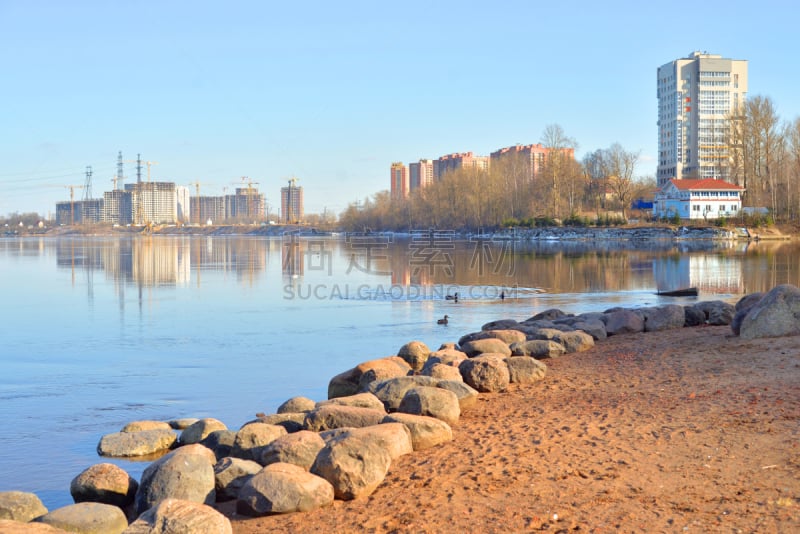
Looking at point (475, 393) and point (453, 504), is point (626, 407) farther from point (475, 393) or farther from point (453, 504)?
point (453, 504)

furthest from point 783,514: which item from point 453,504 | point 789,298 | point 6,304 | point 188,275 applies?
point 188,275

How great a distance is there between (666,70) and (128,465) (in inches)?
6130

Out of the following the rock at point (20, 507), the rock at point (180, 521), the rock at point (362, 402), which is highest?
the rock at point (180, 521)

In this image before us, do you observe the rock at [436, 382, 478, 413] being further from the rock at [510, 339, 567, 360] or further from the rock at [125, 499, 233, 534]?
the rock at [125, 499, 233, 534]

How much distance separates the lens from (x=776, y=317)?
13391mm

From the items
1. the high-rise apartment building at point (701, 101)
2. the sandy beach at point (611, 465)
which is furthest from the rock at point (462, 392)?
the high-rise apartment building at point (701, 101)

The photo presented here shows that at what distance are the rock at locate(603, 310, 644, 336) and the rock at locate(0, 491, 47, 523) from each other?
12815 mm

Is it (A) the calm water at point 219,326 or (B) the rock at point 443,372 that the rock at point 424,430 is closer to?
(B) the rock at point 443,372

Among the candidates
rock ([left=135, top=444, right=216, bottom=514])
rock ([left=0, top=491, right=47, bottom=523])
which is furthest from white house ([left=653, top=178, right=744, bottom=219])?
rock ([left=0, top=491, right=47, bottom=523])

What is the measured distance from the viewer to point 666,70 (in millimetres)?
149500

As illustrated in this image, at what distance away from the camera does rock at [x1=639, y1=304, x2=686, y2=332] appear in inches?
677

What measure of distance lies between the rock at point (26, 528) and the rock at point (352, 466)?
7.59 ft

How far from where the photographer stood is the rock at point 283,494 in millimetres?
6961

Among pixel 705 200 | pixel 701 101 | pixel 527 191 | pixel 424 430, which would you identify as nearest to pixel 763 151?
pixel 705 200
